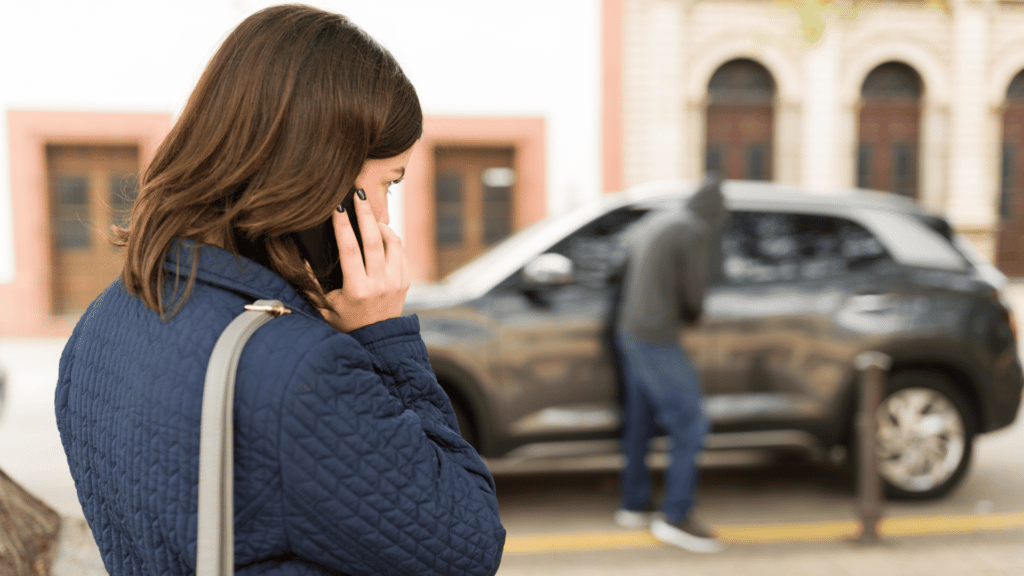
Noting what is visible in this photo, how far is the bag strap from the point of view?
2.89ft

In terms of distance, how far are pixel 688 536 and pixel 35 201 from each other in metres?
11.4

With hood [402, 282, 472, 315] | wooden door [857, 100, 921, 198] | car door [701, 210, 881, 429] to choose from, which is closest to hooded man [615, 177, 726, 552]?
car door [701, 210, 881, 429]

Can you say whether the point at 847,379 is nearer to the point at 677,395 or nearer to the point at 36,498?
the point at 677,395

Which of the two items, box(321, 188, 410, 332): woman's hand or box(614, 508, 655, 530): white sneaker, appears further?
box(614, 508, 655, 530): white sneaker

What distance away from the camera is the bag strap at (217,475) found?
2.89 ft

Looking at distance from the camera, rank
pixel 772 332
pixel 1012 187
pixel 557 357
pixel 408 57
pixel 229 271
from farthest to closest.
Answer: pixel 1012 187
pixel 408 57
pixel 772 332
pixel 557 357
pixel 229 271

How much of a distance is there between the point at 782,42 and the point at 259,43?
14070 millimetres

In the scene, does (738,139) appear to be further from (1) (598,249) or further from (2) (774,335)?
(1) (598,249)

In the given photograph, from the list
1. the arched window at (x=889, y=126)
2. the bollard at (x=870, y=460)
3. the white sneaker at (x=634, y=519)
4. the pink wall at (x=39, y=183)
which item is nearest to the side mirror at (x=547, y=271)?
the white sneaker at (x=634, y=519)

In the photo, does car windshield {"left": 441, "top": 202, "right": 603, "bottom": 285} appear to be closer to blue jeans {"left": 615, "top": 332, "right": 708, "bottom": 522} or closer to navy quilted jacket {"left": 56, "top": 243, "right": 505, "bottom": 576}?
blue jeans {"left": 615, "top": 332, "right": 708, "bottom": 522}

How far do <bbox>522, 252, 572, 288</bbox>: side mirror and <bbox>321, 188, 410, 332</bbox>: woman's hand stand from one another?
3.53m

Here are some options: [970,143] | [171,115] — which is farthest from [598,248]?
[970,143]

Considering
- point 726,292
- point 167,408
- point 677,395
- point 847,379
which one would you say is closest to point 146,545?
point 167,408

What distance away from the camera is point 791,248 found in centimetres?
496
